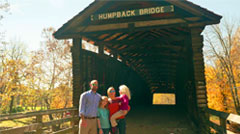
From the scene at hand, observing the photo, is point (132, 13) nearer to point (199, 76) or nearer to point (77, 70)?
point (77, 70)

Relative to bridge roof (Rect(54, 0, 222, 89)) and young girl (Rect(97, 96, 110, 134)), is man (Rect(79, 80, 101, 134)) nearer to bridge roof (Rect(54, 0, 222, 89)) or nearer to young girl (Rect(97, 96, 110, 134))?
young girl (Rect(97, 96, 110, 134))

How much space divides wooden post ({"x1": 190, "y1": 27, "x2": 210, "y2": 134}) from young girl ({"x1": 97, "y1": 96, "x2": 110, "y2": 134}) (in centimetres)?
455

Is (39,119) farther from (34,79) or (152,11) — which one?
(34,79)

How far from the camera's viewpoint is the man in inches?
206

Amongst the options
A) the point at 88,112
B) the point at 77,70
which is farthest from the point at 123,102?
the point at 77,70

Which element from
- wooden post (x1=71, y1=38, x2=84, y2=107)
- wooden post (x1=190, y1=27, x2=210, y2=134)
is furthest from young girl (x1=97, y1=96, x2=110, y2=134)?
wooden post (x1=190, y1=27, x2=210, y2=134)

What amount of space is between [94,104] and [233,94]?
25.6 meters

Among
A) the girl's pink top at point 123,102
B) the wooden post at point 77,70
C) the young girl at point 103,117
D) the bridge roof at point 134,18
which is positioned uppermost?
the bridge roof at point 134,18

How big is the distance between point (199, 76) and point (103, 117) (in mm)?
4985

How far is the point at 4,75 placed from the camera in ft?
86.1

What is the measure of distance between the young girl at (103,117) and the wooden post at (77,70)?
435 centimetres

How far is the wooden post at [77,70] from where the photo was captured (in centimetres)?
959

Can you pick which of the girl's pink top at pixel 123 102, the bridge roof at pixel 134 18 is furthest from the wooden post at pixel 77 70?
the girl's pink top at pixel 123 102

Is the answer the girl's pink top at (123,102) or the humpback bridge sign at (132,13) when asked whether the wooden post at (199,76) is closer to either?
the humpback bridge sign at (132,13)
